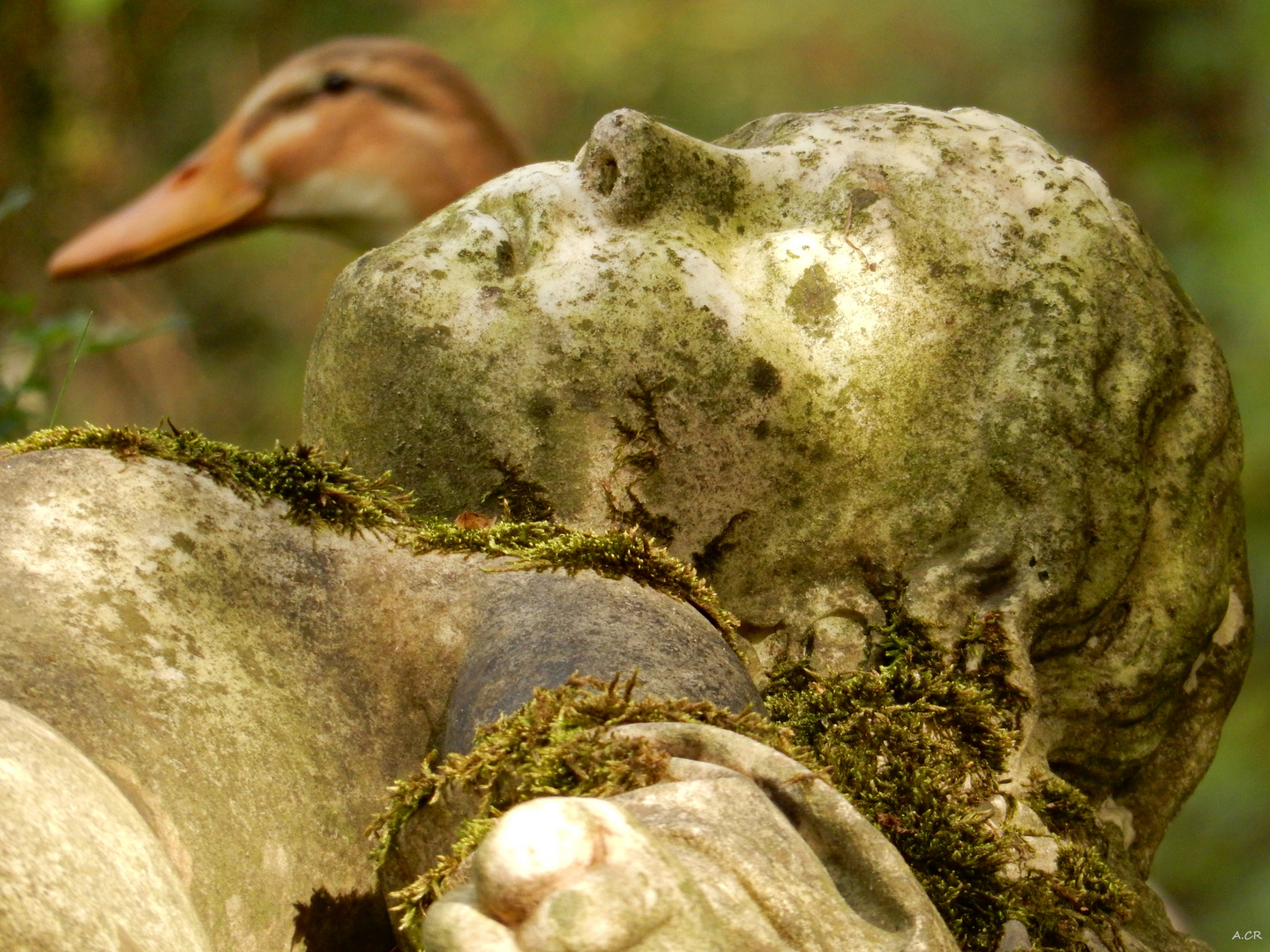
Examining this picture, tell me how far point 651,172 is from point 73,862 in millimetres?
1131

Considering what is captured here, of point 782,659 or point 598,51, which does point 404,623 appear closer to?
point 782,659

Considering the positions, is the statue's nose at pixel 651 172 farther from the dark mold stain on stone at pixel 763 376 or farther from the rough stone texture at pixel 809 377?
the dark mold stain on stone at pixel 763 376

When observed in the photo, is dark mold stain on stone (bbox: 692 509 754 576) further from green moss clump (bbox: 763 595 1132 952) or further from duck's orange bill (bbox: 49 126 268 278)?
duck's orange bill (bbox: 49 126 268 278)

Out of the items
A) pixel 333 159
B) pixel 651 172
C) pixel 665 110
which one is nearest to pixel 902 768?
pixel 651 172

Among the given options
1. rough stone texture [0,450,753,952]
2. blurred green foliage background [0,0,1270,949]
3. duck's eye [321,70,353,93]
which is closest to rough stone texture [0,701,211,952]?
rough stone texture [0,450,753,952]

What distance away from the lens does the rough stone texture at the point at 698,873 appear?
0.94 meters

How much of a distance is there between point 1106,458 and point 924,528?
10.7 inches

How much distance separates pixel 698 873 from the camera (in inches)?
40.6

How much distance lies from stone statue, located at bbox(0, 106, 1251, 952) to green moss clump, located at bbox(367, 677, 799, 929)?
96 millimetres

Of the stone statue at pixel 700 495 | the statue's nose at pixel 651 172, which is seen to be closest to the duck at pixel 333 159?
the stone statue at pixel 700 495

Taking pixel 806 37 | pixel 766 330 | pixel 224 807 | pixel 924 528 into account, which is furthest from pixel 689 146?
pixel 806 37

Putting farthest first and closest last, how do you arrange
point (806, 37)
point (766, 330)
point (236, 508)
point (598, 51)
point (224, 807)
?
1. point (806, 37)
2. point (598, 51)
3. point (766, 330)
4. point (236, 508)
5. point (224, 807)

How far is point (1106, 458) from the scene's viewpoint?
1861mm

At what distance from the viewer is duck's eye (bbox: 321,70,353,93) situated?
149 inches
